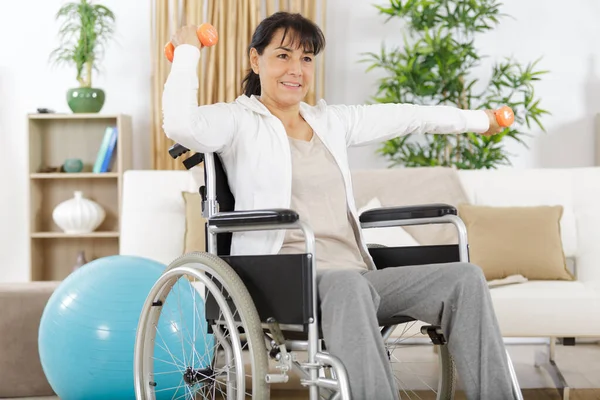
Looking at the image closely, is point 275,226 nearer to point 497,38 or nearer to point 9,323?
point 9,323

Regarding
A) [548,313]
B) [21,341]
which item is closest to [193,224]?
[21,341]

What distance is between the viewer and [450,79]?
4441 millimetres

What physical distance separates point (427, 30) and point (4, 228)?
2.45m

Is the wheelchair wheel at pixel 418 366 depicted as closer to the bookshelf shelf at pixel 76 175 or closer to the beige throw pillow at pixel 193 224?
the beige throw pillow at pixel 193 224

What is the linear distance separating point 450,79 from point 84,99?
1.80 meters

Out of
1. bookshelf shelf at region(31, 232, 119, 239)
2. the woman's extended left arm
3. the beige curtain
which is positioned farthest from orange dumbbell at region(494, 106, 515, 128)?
bookshelf shelf at region(31, 232, 119, 239)

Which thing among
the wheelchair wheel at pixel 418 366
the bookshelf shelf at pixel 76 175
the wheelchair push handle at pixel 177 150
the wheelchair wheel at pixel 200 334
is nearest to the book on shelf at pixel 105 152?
the bookshelf shelf at pixel 76 175

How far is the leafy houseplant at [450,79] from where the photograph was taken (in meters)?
4.45

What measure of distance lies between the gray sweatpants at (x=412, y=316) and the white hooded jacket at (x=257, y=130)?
9.2 inches

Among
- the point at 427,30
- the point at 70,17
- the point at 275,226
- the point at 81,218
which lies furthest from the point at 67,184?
the point at 275,226

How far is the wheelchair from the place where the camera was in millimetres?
1792

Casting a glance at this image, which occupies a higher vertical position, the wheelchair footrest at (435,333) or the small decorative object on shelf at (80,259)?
the wheelchair footrest at (435,333)

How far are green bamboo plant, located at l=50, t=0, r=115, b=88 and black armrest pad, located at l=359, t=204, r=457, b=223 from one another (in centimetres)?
267

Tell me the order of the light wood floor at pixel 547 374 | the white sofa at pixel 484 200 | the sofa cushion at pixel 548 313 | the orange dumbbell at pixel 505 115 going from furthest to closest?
1. the white sofa at pixel 484 200
2. the light wood floor at pixel 547 374
3. the sofa cushion at pixel 548 313
4. the orange dumbbell at pixel 505 115
